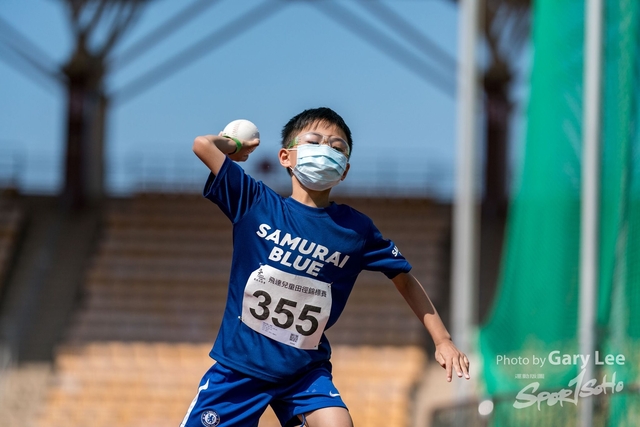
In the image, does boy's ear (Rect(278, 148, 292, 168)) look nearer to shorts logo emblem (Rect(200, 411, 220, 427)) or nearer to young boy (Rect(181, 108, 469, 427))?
young boy (Rect(181, 108, 469, 427))

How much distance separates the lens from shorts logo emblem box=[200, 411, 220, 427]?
3.90 m

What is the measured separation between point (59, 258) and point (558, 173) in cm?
1431

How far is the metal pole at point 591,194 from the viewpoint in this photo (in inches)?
235

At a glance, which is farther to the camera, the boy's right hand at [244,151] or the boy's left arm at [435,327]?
the boy's right hand at [244,151]

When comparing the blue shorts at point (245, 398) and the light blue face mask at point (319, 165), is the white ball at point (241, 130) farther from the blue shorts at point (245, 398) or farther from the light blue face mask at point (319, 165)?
the blue shorts at point (245, 398)

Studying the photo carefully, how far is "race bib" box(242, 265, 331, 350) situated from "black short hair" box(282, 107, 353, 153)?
0.55 m

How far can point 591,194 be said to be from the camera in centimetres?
625

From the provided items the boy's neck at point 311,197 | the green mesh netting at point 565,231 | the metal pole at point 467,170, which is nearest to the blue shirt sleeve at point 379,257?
the boy's neck at point 311,197

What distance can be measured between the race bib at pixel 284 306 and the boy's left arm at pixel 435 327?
0.34m

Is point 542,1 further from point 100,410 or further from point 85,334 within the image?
point 85,334

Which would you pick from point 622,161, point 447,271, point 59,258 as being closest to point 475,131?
point 622,161

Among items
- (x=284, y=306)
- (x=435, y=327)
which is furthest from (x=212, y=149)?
A: (x=435, y=327)

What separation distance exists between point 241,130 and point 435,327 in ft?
3.44

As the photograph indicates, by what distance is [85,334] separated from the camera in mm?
17656
